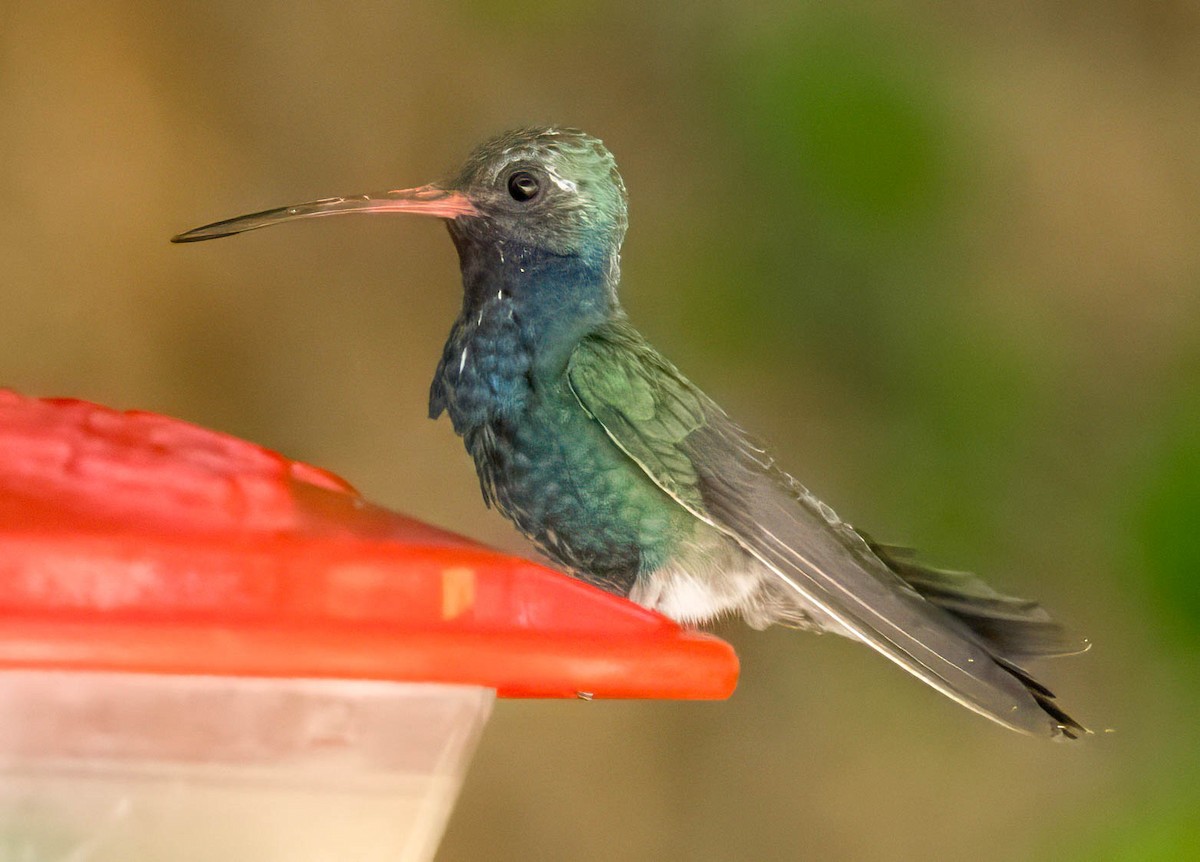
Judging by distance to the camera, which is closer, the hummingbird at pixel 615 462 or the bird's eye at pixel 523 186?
the hummingbird at pixel 615 462

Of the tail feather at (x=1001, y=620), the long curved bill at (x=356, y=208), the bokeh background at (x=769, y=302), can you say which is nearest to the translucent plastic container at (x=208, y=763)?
the long curved bill at (x=356, y=208)

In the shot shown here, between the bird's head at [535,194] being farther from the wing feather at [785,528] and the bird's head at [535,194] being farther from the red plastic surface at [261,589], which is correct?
the red plastic surface at [261,589]

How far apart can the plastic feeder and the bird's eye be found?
429 millimetres

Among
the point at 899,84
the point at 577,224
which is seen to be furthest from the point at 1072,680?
the point at 577,224

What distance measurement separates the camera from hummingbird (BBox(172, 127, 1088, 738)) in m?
0.89

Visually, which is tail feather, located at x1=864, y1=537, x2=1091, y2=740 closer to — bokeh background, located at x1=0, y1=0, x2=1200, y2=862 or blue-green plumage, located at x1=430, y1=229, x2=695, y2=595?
blue-green plumage, located at x1=430, y1=229, x2=695, y2=595

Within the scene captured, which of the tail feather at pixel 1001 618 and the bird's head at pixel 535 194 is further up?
the bird's head at pixel 535 194

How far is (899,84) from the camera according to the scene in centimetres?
165

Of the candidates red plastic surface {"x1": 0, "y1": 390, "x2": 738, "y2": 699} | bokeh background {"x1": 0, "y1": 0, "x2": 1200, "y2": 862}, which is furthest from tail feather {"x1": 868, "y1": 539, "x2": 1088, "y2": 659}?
bokeh background {"x1": 0, "y1": 0, "x2": 1200, "y2": 862}

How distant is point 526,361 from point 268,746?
446 millimetres

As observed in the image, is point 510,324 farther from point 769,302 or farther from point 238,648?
point 769,302

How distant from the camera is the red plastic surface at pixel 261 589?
0.45 m

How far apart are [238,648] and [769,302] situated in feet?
4.57

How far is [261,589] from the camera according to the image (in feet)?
1.57
